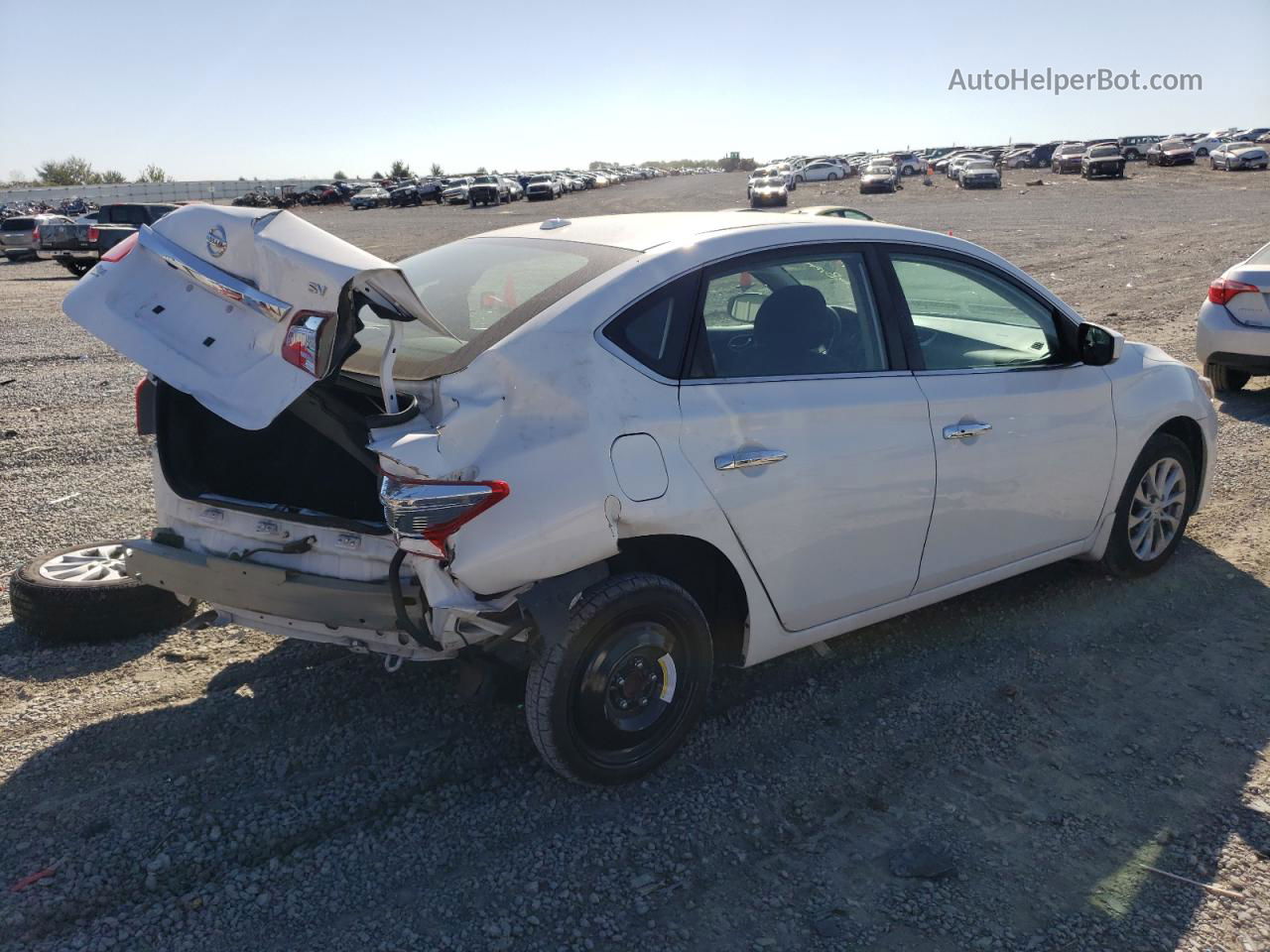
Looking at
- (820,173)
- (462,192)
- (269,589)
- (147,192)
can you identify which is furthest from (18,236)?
(147,192)

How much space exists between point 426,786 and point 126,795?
A: 979 mm

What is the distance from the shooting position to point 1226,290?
848 centimetres

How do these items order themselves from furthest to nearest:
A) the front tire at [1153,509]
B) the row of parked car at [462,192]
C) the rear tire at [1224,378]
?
the row of parked car at [462,192], the rear tire at [1224,378], the front tire at [1153,509]

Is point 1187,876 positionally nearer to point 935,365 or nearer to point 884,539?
point 884,539

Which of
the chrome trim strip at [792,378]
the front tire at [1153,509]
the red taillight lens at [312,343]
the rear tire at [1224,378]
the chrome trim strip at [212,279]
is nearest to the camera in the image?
the red taillight lens at [312,343]

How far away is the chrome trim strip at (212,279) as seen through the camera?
320 cm

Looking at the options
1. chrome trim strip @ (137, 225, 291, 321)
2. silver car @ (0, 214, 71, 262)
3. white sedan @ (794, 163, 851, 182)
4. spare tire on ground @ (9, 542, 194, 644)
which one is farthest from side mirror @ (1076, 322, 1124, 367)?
white sedan @ (794, 163, 851, 182)

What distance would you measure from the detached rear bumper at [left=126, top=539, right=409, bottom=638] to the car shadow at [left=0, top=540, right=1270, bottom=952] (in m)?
0.59

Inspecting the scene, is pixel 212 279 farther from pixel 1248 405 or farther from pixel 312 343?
pixel 1248 405

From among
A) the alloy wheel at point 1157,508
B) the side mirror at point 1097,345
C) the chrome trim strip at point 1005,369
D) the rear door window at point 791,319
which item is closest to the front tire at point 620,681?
the rear door window at point 791,319

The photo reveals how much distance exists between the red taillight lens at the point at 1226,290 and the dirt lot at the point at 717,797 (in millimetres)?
4022

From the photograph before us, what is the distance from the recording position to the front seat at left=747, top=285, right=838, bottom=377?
3711 mm

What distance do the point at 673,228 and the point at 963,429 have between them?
4.51 ft

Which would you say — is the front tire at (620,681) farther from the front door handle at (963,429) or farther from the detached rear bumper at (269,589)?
the front door handle at (963,429)
